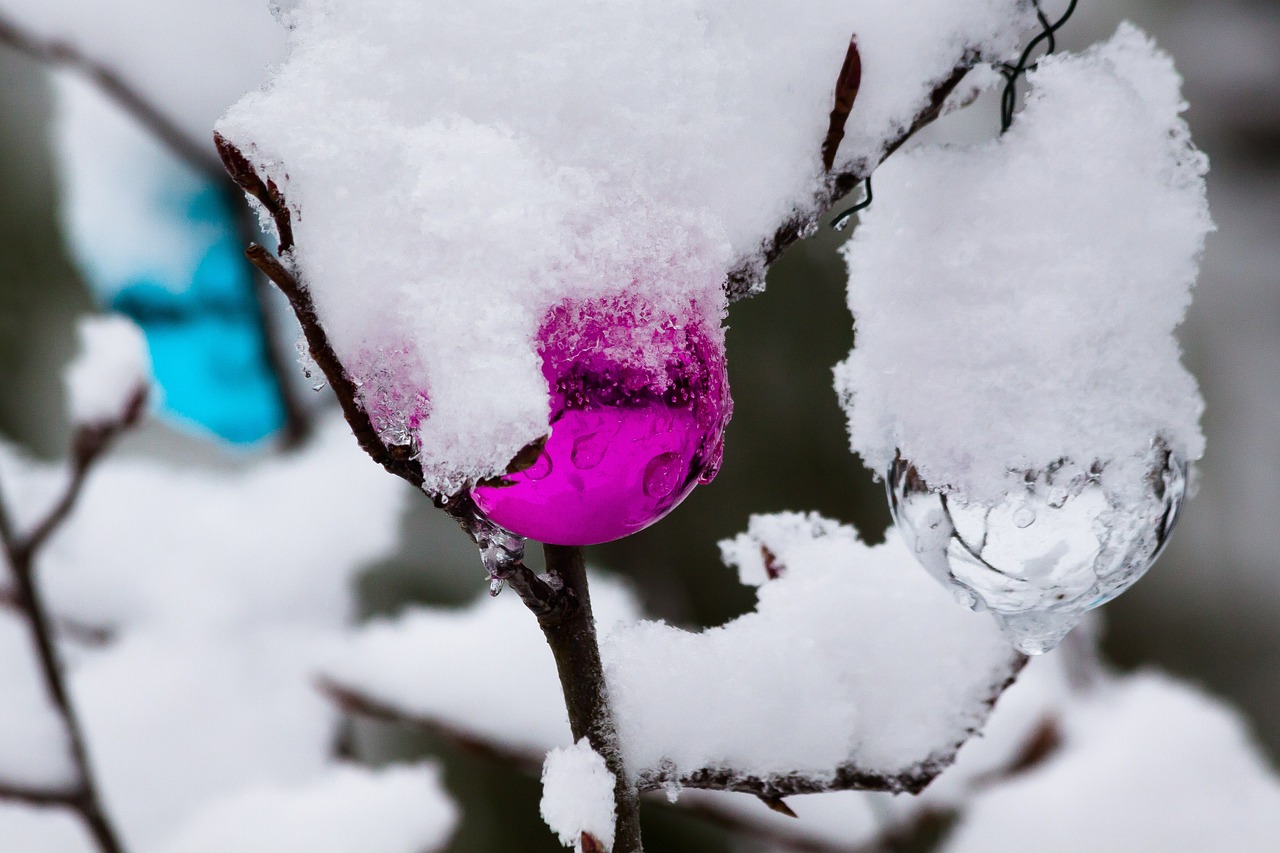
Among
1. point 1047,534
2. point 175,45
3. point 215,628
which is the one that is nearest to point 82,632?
point 215,628

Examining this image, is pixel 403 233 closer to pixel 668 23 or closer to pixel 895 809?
pixel 668 23

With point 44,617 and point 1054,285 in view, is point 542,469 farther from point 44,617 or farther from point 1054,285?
point 44,617

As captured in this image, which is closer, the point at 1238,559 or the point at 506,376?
the point at 506,376

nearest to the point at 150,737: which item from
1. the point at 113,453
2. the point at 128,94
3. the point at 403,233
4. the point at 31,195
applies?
the point at 128,94

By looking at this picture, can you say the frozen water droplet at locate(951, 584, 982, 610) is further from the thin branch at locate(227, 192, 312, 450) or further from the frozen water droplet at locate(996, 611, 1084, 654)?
the thin branch at locate(227, 192, 312, 450)

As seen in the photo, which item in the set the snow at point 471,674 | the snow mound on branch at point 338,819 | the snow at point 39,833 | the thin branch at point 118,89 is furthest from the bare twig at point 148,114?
the snow at point 39,833
